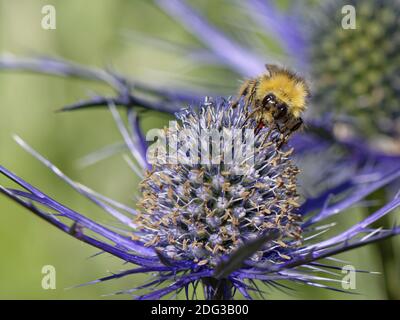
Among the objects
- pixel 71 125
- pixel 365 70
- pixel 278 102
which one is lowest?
pixel 278 102

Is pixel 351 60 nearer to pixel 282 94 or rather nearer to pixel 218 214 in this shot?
pixel 282 94

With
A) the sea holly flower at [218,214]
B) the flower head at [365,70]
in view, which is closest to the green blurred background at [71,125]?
the flower head at [365,70]

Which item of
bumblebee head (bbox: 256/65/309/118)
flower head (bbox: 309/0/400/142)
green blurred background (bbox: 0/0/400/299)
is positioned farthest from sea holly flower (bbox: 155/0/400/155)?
bumblebee head (bbox: 256/65/309/118)

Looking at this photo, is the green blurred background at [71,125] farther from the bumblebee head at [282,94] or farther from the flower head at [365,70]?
the bumblebee head at [282,94]

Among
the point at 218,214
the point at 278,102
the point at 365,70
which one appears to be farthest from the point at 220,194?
the point at 365,70
